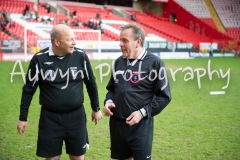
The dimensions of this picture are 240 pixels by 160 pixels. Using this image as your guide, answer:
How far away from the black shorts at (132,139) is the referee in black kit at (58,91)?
0.50 metres

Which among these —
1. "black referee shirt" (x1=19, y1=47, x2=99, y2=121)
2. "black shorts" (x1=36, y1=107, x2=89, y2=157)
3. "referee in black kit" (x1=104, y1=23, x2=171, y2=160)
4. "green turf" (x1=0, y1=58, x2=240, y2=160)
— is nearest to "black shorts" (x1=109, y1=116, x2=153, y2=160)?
"referee in black kit" (x1=104, y1=23, x2=171, y2=160)

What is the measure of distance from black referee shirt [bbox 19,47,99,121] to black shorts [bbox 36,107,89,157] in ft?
0.26

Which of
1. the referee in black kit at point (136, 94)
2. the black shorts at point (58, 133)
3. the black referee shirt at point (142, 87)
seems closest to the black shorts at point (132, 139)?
the referee in black kit at point (136, 94)

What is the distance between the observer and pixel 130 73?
2971mm

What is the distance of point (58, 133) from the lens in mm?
3254

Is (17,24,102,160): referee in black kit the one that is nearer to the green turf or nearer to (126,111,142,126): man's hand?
(126,111,142,126): man's hand

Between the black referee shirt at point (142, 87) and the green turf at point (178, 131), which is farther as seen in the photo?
the green turf at point (178, 131)

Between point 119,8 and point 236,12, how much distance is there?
51.5ft

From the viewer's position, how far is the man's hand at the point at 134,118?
9.30 ft

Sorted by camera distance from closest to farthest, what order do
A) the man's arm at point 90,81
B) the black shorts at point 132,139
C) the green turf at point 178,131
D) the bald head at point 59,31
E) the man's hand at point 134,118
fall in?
the man's hand at point 134,118, the black shorts at point 132,139, the bald head at point 59,31, the man's arm at point 90,81, the green turf at point 178,131

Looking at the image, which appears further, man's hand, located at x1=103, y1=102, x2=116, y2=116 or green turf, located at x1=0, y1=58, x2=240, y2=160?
green turf, located at x1=0, y1=58, x2=240, y2=160

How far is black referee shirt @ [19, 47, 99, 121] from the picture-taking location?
320 centimetres

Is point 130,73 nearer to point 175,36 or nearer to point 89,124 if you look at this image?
point 89,124

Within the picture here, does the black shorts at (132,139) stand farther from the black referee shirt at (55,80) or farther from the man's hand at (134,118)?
the black referee shirt at (55,80)
